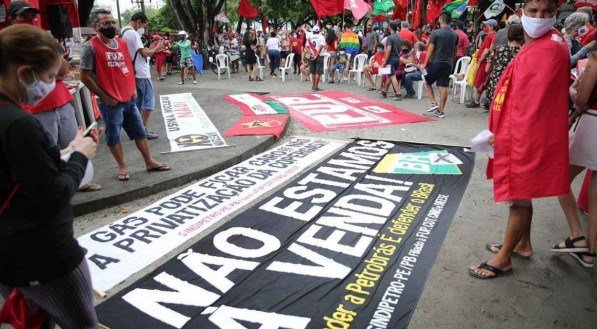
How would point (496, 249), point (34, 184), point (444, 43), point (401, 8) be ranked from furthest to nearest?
point (401, 8), point (444, 43), point (496, 249), point (34, 184)

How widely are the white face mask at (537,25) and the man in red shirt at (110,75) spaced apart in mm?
3552

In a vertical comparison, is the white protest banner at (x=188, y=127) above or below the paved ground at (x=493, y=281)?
above

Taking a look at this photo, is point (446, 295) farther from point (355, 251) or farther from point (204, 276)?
point (204, 276)

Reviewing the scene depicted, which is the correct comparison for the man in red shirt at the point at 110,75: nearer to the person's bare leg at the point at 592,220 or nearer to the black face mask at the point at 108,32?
the black face mask at the point at 108,32

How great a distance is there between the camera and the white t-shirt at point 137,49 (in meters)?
5.50

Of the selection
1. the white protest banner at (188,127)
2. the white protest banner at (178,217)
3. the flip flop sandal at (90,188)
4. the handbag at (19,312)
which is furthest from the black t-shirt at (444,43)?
the handbag at (19,312)

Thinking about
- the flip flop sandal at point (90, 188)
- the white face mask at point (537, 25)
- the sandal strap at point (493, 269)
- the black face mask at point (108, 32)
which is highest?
the black face mask at point (108, 32)

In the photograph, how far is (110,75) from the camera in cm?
403

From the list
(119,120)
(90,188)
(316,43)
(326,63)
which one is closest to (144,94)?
(119,120)

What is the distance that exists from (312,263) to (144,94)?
4230 millimetres

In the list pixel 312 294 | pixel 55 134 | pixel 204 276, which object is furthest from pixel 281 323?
pixel 55 134

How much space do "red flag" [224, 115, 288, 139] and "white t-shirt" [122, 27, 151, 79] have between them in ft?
4.79

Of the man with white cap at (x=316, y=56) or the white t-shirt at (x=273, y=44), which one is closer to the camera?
the man with white cap at (x=316, y=56)

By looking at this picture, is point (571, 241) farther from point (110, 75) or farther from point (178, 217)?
point (110, 75)
